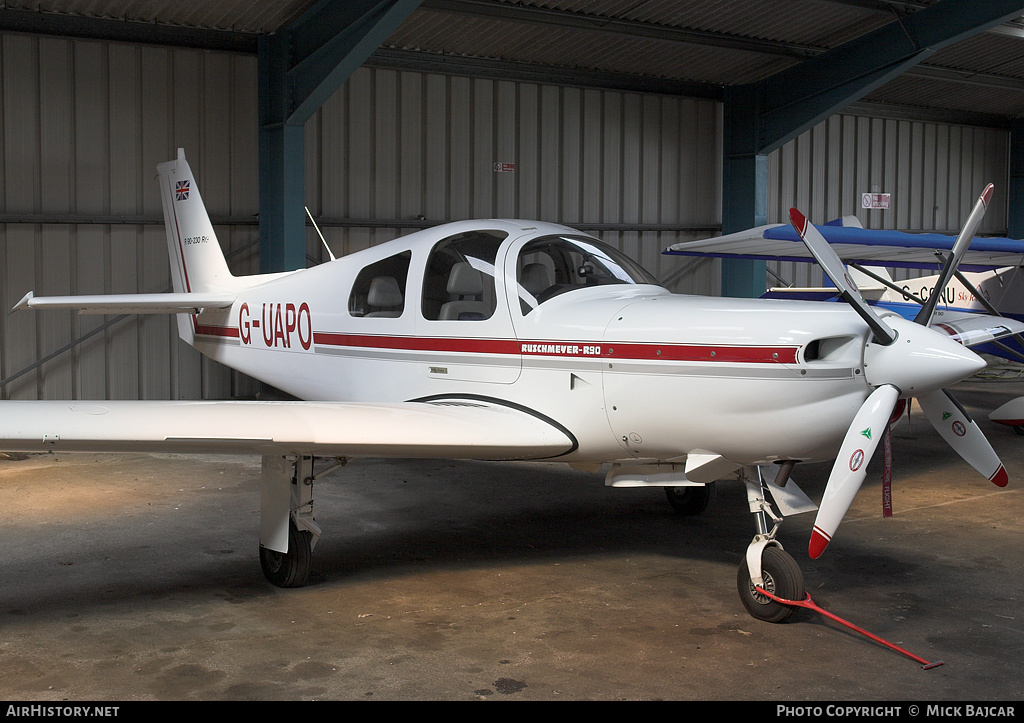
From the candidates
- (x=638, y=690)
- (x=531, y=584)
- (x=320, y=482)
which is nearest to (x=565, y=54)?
(x=320, y=482)

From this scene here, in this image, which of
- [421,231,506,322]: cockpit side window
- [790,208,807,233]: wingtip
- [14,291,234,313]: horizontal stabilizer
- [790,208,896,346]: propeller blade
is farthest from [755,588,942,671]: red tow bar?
[14,291,234,313]: horizontal stabilizer

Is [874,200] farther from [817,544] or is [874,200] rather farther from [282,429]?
[282,429]

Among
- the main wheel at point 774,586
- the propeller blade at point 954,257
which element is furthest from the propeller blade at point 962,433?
the main wheel at point 774,586

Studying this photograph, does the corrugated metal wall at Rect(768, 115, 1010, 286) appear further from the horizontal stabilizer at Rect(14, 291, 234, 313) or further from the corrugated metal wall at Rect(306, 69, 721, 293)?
the horizontal stabilizer at Rect(14, 291, 234, 313)

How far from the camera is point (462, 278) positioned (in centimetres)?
553

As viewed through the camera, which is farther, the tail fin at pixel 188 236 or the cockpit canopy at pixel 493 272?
the tail fin at pixel 188 236

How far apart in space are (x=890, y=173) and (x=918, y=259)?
350 inches

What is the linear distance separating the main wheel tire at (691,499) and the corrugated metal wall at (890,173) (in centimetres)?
1033

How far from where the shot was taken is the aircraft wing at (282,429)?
14.2 ft

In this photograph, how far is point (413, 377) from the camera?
5.75 meters

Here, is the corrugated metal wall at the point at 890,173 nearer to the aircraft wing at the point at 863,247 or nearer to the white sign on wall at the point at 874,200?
the white sign on wall at the point at 874,200

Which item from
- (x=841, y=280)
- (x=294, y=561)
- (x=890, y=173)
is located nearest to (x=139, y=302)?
(x=294, y=561)

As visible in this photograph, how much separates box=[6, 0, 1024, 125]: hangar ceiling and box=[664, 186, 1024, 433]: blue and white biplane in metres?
2.88

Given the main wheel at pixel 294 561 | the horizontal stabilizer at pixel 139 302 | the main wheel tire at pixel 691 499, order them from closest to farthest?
the main wheel at pixel 294 561
the main wheel tire at pixel 691 499
the horizontal stabilizer at pixel 139 302
